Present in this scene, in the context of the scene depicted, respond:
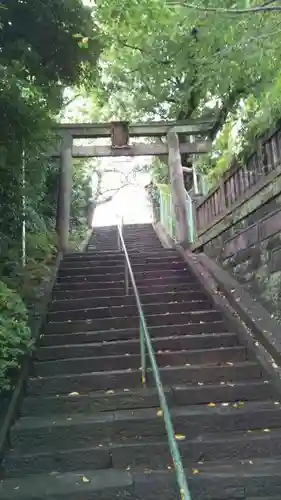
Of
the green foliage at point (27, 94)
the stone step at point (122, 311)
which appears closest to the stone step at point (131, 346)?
the green foliage at point (27, 94)

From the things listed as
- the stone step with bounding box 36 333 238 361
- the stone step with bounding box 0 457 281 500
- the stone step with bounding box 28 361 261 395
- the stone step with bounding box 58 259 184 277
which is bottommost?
the stone step with bounding box 0 457 281 500

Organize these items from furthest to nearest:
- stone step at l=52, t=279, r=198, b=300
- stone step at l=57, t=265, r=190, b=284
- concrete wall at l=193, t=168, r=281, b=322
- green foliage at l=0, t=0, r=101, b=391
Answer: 1. stone step at l=57, t=265, r=190, b=284
2. stone step at l=52, t=279, r=198, b=300
3. concrete wall at l=193, t=168, r=281, b=322
4. green foliage at l=0, t=0, r=101, b=391

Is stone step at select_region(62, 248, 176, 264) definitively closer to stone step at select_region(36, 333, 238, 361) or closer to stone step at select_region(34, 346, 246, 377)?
stone step at select_region(36, 333, 238, 361)

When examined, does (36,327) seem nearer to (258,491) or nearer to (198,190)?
(258,491)

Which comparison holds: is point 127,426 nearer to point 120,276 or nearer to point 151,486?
point 151,486

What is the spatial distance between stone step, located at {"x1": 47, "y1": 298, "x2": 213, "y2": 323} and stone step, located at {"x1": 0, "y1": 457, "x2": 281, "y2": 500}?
291 centimetres

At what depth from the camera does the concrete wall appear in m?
4.98

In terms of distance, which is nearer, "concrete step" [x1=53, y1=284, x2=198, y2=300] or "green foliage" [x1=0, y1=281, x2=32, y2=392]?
"green foliage" [x1=0, y1=281, x2=32, y2=392]

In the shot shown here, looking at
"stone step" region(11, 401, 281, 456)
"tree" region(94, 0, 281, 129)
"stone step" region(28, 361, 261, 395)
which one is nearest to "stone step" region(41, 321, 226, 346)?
"stone step" region(28, 361, 261, 395)

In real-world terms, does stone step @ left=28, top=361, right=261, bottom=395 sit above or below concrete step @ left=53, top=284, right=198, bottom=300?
below

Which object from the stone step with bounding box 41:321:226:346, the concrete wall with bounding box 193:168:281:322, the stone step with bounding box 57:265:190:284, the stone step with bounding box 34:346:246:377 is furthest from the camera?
the stone step with bounding box 57:265:190:284

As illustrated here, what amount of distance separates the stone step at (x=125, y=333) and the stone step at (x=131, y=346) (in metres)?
0.16

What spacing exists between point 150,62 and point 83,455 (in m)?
6.35

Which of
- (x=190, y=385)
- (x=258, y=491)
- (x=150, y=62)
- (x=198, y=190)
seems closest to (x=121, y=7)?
(x=150, y=62)
